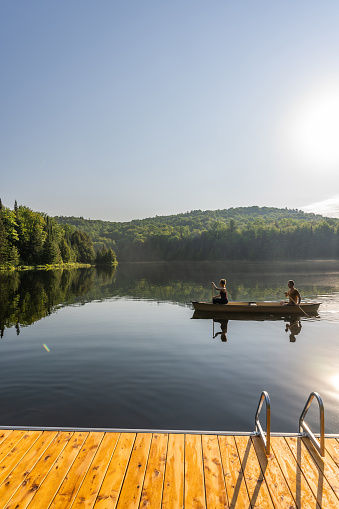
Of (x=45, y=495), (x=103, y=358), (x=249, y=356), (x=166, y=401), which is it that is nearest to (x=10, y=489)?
(x=45, y=495)

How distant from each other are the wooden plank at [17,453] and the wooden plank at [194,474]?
2453 millimetres

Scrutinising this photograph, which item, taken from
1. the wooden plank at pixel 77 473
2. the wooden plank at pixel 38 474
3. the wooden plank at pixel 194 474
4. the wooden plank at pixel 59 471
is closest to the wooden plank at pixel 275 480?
the wooden plank at pixel 194 474

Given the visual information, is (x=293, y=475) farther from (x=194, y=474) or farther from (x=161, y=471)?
(x=161, y=471)

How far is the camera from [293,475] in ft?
14.6

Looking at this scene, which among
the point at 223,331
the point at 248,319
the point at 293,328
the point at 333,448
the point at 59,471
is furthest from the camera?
the point at 248,319

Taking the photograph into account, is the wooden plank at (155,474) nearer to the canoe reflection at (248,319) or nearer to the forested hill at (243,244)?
the canoe reflection at (248,319)

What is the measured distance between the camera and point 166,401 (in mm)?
8672

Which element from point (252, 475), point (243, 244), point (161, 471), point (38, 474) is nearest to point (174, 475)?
point (161, 471)

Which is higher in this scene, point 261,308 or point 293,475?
point 293,475

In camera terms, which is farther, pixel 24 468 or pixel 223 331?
pixel 223 331

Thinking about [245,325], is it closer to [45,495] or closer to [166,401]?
[166,401]

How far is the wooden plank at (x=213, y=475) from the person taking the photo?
3943 millimetres

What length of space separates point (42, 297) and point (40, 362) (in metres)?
19.0

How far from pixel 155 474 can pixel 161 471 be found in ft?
0.32
